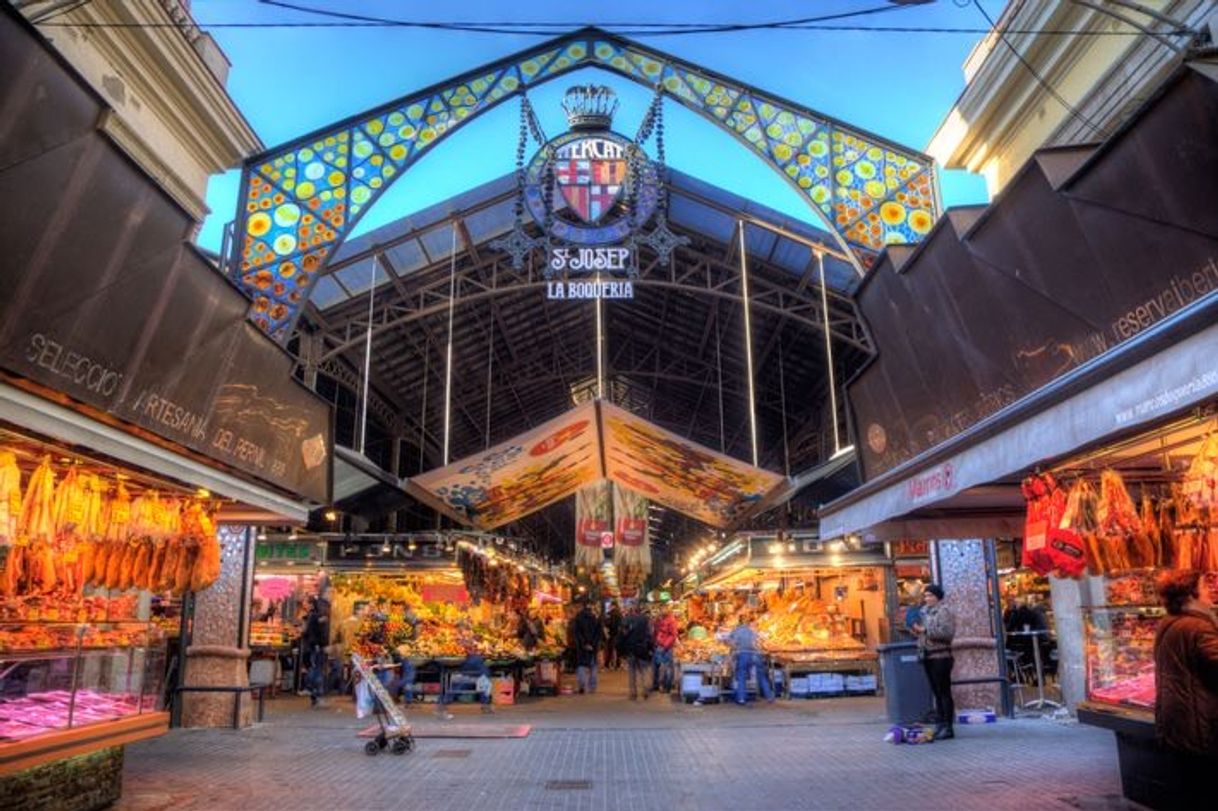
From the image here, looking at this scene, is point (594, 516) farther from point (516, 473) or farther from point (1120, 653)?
point (1120, 653)

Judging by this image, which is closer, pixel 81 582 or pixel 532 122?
pixel 81 582

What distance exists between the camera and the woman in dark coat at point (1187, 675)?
13.9ft

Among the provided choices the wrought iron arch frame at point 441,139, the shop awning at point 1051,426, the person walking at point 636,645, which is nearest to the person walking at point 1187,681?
the shop awning at point 1051,426

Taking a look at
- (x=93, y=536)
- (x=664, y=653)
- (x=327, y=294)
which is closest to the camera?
(x=93, y=536)

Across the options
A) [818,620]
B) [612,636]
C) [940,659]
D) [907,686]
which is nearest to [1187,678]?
[940,659]

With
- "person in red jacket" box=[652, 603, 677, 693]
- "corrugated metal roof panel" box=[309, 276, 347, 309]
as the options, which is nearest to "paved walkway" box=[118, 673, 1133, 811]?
"person in red jacket" box=[652, 603, 677, 693]

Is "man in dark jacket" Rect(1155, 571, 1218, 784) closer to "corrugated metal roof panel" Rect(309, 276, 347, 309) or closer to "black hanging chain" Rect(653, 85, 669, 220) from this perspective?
"black hanging chain" Rect(653, 85, 669, 220)

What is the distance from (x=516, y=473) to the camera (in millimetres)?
12312

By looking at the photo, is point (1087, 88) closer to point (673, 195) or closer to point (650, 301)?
point (673, 195)

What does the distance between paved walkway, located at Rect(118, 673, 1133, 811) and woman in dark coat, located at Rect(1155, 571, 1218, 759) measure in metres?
1.09

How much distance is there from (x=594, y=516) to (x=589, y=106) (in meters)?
12.4

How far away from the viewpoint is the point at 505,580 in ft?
65.2

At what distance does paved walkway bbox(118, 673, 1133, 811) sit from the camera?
5711 mm

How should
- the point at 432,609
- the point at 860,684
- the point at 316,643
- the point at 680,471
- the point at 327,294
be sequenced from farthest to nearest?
1. the point at 432,609
2. the point at 327,294
3. the point at 860,684
4. the point at 316,643
5. the point at 680,471
